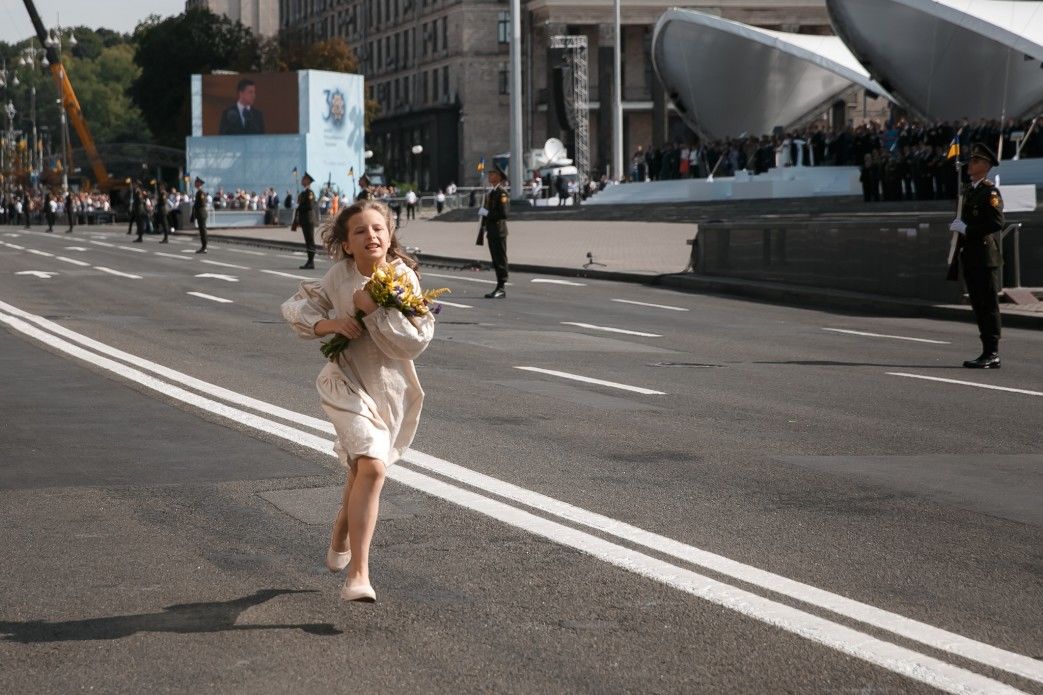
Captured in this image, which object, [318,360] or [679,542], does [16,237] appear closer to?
[318,360]

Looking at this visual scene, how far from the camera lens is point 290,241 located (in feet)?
166

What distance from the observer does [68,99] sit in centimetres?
9631

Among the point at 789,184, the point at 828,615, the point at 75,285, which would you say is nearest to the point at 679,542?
the point at 828,615

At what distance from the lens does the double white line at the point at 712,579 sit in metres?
5.26

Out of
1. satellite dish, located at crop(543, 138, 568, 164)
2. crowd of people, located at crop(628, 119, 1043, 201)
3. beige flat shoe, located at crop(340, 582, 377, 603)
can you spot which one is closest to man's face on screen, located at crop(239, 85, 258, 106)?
satellite dish, located at crop(543, 138, 568, 164)

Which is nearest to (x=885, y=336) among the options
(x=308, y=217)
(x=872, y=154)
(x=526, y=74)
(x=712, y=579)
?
(x=712, y=579)

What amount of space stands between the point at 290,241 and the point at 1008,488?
42855 mm

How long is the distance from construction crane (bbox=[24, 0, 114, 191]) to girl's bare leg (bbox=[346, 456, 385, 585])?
287ft

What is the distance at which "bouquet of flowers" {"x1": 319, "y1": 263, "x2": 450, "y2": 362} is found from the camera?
597cm

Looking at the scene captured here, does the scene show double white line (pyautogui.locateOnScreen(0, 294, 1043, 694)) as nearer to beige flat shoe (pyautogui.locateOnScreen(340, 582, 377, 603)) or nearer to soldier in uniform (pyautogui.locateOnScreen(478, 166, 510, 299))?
beige flat shoe (pyautogui.locateOnScreen(340, 582, 377, 603))

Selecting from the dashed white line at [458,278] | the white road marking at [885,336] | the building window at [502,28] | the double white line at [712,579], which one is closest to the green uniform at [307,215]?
the dashed white line at [458,278]

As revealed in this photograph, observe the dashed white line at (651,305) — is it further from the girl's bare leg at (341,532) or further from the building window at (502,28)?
the building window at (502,28)

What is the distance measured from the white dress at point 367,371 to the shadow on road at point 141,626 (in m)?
0.63

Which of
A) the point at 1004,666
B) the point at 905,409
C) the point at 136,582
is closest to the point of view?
the point at 1004,666
